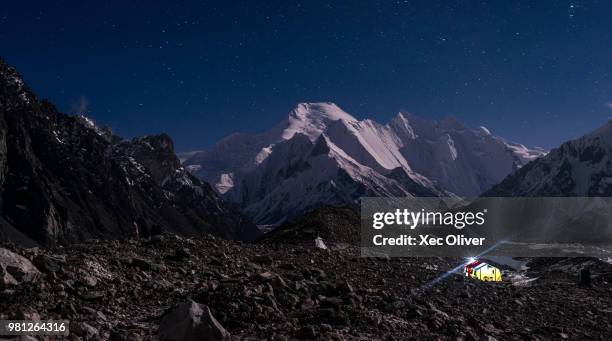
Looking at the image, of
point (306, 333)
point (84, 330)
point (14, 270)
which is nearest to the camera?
point (84, 330)

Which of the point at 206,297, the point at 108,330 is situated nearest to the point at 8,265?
the point at 108,330

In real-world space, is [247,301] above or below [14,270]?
below

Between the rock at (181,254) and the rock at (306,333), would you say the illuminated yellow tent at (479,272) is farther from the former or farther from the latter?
the rock at (306,333)

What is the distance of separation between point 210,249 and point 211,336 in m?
12.1

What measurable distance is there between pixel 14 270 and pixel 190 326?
16.0 feet

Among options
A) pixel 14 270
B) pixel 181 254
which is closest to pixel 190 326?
pixel 14 270

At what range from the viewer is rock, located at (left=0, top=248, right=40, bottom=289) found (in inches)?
488

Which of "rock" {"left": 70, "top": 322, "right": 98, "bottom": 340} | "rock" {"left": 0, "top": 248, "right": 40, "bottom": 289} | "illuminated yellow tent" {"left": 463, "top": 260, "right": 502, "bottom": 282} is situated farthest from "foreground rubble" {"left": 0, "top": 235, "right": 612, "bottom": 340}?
"illuminated yellow tent" {"left": 463, "top": 260, "right": 502, "bottom": 282}

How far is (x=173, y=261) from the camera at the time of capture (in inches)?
764

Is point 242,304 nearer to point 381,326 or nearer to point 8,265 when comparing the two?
point 381,326

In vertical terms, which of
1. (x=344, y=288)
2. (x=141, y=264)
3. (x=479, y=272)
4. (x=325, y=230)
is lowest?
(x=344, y=288)

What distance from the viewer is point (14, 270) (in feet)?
42.0

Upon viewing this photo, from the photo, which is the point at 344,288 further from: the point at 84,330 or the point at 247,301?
the point at 84,330

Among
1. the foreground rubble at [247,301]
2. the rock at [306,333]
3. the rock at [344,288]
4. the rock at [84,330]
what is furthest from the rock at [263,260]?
the rock at [84,330]
